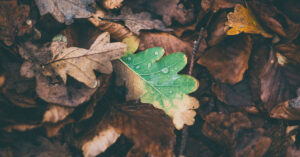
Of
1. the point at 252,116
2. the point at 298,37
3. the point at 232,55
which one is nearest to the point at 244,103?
the point at 252,116

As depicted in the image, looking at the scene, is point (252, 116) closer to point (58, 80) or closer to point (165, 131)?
point (165, 131)

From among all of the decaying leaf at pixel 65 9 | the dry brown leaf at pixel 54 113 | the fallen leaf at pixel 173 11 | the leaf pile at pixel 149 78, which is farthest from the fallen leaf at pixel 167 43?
the dry brown leaf at pixel 54 113

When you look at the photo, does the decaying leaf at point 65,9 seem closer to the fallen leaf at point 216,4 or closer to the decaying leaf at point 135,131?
the decaying leaf at point 135,131

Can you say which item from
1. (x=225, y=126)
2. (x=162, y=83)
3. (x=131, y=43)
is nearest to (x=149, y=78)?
(x=162, y=83)

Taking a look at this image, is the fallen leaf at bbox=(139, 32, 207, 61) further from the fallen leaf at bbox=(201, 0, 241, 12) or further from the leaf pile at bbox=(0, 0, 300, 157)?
the fallen leaf at bbox=(201, 0, 241, 12)

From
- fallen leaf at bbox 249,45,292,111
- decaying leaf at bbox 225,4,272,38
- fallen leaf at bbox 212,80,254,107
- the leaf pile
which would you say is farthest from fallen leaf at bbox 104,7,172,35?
fallen leaf at bbox 249,45,292,111

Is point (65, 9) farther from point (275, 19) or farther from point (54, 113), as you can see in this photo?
point (275, 19)
